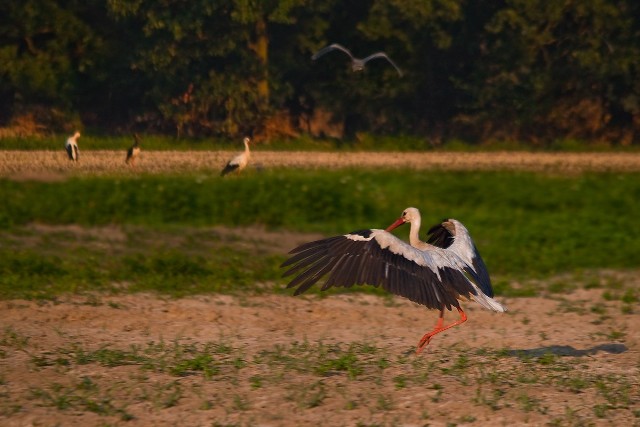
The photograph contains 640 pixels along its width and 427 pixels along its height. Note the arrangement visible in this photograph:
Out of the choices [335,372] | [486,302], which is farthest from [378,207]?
[335,372]

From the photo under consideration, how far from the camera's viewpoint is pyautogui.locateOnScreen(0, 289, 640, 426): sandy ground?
689 centimetres

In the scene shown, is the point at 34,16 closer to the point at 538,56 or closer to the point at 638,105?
the point at 538,56

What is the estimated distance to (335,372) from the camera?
795 centimetres

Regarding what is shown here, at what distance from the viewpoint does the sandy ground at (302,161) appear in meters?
22.4

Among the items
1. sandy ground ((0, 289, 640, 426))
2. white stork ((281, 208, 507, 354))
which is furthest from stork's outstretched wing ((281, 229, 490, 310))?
sandy ground ((0, 289, 640, 426))

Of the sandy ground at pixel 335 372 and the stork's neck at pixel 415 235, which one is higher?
the stork's neck at pixel 415 235

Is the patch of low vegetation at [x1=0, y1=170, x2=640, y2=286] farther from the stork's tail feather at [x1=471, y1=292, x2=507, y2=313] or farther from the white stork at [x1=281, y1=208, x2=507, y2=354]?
the white stork at [x1=281, y1=208, x2=507, y2=354]

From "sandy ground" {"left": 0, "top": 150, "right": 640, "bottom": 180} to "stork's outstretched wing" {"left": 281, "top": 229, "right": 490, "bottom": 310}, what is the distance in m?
12.5

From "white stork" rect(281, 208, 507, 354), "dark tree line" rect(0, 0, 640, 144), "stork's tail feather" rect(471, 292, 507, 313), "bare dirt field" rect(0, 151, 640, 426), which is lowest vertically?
"bare dirt field" rect(0, 151, 640, 426)

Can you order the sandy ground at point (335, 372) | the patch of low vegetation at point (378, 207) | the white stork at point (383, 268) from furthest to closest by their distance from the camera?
the patch of low vegetation at point (378, 207) → the white stork at point (383, 268) → the sandy ground at point (335, 372)

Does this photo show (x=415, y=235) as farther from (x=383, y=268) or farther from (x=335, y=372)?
(x=335, y=372)

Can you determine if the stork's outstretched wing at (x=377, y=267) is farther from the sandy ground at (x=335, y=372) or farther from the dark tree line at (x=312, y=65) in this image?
the dark tree line at (x=312, y=65)

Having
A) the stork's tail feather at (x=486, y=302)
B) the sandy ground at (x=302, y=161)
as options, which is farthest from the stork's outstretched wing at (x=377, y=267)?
the sandy ground at (x=302, y=161)

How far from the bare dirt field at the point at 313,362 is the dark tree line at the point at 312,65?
69.4 feet
